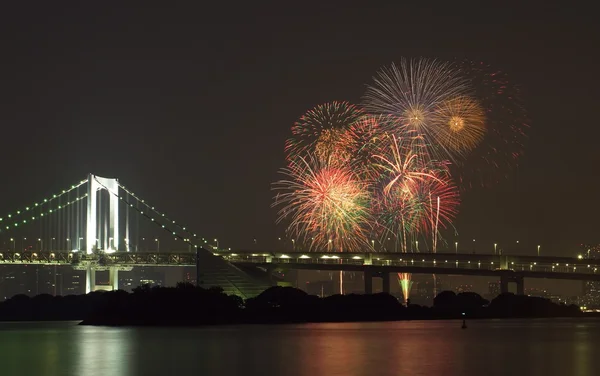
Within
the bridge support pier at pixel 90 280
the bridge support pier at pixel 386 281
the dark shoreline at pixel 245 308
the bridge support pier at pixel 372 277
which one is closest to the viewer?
the dark shoreline at pixel 245 308

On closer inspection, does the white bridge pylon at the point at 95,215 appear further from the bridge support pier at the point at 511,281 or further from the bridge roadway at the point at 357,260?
the bridge support pier at the point at 511,281

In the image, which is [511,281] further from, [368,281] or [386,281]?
[368,281]

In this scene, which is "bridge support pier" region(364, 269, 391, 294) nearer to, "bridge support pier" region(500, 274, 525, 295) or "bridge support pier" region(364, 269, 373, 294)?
"bridge support pier" region(364, 269, 373, 294)

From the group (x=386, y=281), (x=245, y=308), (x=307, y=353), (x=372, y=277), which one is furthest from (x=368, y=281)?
(x=307, y=353)

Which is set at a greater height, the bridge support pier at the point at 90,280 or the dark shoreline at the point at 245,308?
the bridge support pier at the point at 90,280

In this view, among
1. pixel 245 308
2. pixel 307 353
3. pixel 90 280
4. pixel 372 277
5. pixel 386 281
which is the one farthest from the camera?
pixel 90 280

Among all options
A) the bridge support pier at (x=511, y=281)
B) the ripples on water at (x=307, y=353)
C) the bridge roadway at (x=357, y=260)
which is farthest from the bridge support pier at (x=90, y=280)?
the ripples on water at (x=307, y=353)

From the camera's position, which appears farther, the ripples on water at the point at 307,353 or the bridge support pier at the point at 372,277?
the bridge support pier at the point at 372,277

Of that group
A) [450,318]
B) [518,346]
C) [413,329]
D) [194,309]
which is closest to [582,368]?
[518,346]
